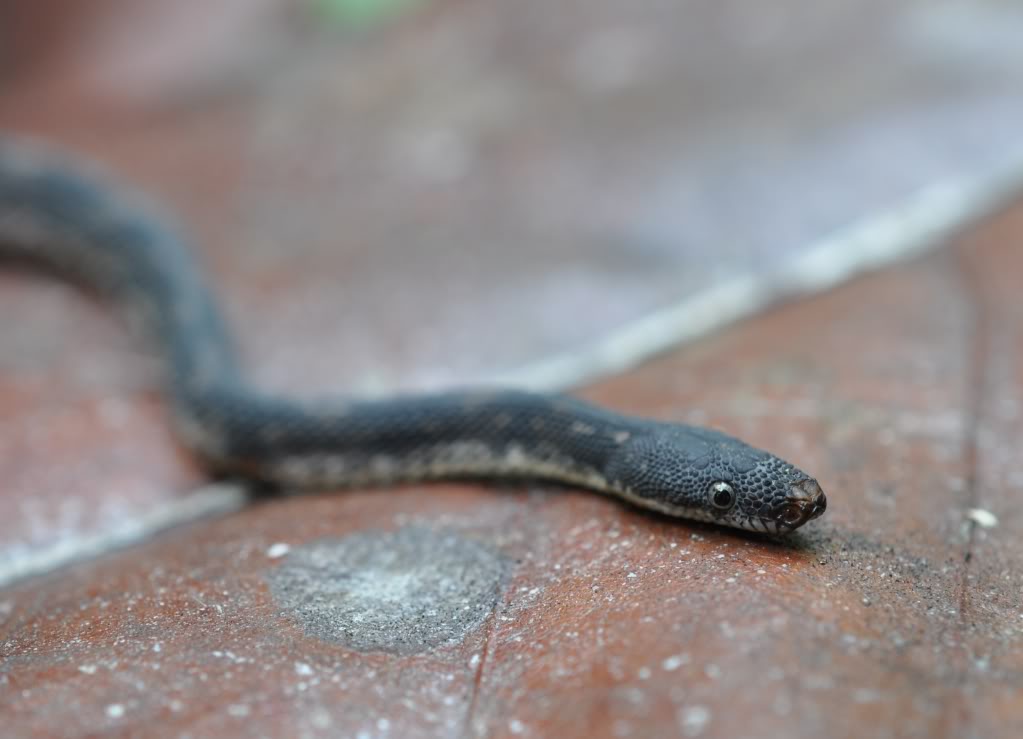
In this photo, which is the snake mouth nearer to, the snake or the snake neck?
the snake

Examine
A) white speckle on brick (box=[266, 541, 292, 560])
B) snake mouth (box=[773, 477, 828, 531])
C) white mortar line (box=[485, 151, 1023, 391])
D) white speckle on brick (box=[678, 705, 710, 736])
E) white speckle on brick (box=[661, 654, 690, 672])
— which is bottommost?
white speckle on brick (box=[678, 705, 710, 736])

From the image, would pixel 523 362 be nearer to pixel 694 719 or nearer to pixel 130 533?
pixel 130 533

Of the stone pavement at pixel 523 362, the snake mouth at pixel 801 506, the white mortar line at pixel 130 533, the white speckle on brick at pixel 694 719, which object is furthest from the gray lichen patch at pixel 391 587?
the white mortar line at pixel 130 533

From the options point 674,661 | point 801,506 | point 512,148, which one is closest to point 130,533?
point 674,661

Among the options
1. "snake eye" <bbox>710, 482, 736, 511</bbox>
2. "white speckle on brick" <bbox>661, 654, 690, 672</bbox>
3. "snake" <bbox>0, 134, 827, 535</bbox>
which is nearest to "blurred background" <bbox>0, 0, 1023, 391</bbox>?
"snake" <bbox>0, 134, 827, 535</bbox>

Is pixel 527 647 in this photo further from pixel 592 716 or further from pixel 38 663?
pixel 38 663

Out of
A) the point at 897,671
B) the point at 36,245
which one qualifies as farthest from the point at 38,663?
the point at 36,245
